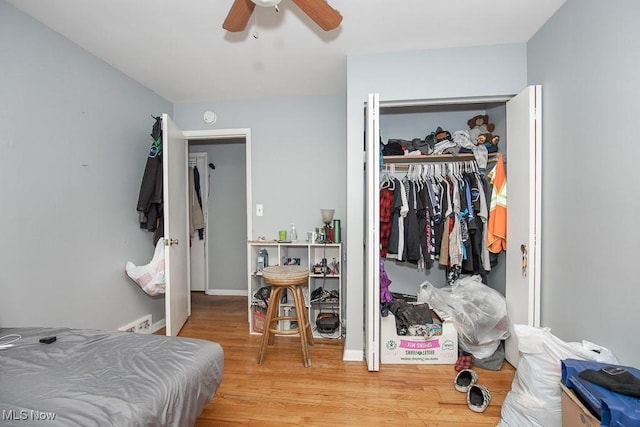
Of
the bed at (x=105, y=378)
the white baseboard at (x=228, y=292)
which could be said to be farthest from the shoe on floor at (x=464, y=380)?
the white baseboard at (x=228, y=292)

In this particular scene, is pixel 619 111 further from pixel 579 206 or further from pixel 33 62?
pixel 33 62

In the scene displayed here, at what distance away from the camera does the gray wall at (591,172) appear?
1.29 m

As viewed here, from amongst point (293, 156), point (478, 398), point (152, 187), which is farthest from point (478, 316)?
point (152, 187)

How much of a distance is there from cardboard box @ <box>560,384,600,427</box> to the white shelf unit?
1.68m

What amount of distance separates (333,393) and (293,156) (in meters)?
2.19

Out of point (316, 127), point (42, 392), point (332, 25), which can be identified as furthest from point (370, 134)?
point (42, 392)

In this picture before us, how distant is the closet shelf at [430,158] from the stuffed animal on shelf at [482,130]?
140 millimetres

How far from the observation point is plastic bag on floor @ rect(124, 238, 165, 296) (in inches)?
97.6

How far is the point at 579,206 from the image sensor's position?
159 cm

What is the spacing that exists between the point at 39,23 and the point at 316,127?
2.17 metres

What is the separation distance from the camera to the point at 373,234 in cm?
207

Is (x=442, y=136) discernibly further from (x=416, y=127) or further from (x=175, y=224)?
(x=175, y=224)

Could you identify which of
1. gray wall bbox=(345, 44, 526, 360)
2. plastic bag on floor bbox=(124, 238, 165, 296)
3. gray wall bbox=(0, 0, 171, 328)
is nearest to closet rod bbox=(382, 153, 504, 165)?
gray wall bbox=(345, 44, 526, 360)

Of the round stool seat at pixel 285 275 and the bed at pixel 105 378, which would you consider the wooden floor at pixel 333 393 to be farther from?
the round stool seat at pixel 285 275
